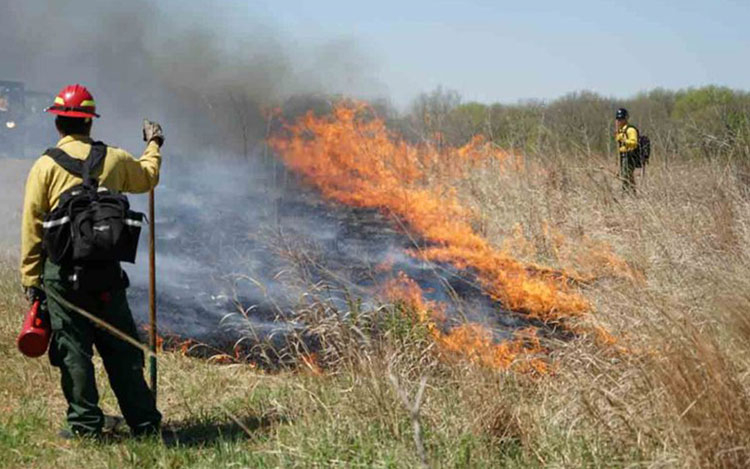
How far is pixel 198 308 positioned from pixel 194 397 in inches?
100

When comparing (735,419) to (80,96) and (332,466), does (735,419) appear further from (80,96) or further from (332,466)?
(80,96)

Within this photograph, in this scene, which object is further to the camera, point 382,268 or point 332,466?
point 382,268

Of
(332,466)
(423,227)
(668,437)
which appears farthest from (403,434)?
(423,227)

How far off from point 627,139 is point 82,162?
9843 mm

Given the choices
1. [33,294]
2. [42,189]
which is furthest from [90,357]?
[42,189]

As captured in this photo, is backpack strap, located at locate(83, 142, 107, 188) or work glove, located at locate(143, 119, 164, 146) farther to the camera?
work glove, located at locate(143, 119, 164, 146)

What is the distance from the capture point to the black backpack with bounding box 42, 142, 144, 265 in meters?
4.66

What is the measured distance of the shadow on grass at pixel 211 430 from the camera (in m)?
4.91

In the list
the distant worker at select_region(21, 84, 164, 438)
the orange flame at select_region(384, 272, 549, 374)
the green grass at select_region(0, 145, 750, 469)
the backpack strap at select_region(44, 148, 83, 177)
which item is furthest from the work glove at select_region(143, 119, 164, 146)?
the orange flame at select_region(384, 272, 549, 374)

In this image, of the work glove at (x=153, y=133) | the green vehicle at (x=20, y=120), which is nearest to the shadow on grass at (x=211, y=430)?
the work glove at (x=153, y=133)

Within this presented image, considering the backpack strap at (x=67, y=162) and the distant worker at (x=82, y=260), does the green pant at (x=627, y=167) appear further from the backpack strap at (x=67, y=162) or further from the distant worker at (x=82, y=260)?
the backpack strap at (x=67, y=162)

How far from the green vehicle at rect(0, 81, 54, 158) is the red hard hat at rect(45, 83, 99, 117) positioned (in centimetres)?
1311

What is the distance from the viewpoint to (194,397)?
19.2ft

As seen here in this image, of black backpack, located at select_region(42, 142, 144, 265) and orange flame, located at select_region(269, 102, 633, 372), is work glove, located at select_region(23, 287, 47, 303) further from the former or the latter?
orange flame, located at select_region(269, 102, 633, 372)
